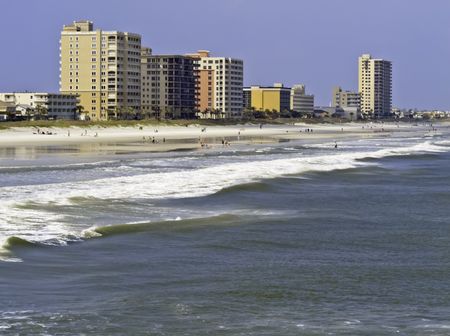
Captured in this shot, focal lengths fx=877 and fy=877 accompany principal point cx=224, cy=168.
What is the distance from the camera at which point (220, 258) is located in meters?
18.2

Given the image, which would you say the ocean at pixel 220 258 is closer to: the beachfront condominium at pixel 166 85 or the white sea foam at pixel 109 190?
the white sea foam at pixel 109 190

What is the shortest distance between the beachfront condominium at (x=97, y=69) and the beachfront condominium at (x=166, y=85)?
1768 centimetres

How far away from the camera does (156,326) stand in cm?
1227

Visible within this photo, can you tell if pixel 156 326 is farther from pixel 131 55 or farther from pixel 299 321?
pixel 131 55

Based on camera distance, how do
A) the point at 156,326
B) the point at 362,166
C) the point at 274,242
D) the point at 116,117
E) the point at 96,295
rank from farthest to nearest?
the point at 116,117, the point at 362,166, the point at 274,242, the point at 96,295, the point at 156,326

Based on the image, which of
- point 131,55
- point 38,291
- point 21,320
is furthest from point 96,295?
point 131,55

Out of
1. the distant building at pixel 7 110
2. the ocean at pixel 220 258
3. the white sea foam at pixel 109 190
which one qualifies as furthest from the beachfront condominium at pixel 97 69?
the ocean at pixel 220 258

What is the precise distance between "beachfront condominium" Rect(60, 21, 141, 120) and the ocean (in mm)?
124698

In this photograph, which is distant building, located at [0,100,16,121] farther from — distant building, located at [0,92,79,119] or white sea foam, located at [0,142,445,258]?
white sea foam, located at [0,142,445,258]

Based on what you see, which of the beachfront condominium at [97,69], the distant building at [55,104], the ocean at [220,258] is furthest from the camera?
the beachfront condominium at [97,69]

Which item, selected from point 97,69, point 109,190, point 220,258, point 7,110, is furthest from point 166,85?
point 220,258

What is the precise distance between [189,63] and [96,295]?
17953 cm

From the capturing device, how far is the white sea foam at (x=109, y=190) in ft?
68.4

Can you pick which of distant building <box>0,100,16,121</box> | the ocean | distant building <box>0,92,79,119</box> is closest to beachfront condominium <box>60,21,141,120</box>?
distant building <box>0,92,79,119</box>
